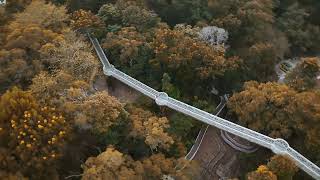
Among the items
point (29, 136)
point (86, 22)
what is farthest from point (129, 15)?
Result: point (29, 136)

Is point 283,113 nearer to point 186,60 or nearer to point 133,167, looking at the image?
point 186,60

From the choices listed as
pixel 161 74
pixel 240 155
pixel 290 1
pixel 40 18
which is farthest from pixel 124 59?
pixel 290 1

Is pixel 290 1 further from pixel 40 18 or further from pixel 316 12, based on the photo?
→ pixel 40 18

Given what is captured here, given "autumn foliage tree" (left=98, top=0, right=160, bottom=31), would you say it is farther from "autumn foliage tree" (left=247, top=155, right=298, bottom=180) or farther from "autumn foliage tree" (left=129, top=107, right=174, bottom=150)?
"autumn foliage tree" (left=247, top=155, right=298, bottom=180)

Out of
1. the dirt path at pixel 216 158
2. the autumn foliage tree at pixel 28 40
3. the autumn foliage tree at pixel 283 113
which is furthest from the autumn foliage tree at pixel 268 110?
the autumn foliage tree at pixel 28 40

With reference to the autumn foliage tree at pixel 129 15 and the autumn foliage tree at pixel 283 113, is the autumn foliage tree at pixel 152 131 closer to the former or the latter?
the autumn foliage tree at pixel 283 113

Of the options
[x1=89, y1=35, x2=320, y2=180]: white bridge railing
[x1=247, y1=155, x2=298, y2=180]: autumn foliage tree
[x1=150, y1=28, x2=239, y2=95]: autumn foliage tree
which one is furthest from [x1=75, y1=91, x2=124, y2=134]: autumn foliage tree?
[x1=247, y1=155, x2=298, y2=180]: autumn foliage tree
